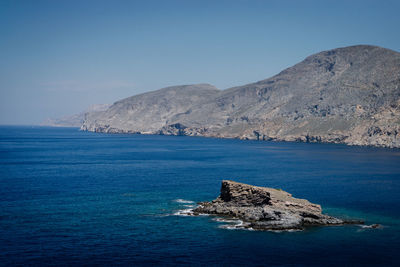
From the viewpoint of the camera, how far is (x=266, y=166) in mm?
135250

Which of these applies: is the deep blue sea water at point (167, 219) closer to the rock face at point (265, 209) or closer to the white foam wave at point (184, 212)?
the white foam wave at point (184, 212)

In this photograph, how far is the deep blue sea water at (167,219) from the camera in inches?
1859

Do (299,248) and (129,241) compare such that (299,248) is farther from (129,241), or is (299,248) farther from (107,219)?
(107,219)

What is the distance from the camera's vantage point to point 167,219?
6297cm

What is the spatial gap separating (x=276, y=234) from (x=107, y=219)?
25.5 m

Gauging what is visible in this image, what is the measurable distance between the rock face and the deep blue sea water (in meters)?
2.49

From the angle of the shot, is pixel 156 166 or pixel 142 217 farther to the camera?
pixel 156 166

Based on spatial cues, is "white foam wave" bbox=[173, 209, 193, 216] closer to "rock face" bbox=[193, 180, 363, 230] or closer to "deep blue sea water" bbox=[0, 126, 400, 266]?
"rock face" bbox=[193, 180, 363, 230]

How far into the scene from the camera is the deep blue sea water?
4722 centimetres

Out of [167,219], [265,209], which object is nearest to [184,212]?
[167,219]

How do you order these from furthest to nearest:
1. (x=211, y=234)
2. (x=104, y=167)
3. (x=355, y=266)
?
(x=104, y=167) → (x=211, y=234) → (x=355, y=266)

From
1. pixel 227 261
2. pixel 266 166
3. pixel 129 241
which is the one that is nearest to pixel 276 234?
pixel 227 261

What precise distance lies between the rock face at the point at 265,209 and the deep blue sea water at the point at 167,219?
8.16ft

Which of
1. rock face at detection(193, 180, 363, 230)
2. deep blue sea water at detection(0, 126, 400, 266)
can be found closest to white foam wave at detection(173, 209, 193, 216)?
rock face at detection(193, 180, 363, 230)
